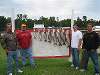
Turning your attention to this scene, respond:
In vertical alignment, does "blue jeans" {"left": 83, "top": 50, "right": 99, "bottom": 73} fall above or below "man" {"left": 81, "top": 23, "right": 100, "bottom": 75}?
below

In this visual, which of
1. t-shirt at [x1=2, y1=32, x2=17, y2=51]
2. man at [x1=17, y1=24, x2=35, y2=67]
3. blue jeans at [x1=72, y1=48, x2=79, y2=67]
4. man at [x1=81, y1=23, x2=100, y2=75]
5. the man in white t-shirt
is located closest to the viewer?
t-shirt at [x1=2, y1=32, x2=17, y2=51]

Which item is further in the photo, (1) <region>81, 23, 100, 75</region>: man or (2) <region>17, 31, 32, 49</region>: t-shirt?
(2) <region>17, 31, 32, 49</region>: t-shirt

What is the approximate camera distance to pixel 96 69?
15625mm

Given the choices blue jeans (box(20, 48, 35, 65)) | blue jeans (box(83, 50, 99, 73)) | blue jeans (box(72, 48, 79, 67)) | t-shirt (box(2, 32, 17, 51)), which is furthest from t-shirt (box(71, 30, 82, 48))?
t-shirt (box(2, 32, 17, 51))

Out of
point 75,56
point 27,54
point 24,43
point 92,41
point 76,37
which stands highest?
point 76,37

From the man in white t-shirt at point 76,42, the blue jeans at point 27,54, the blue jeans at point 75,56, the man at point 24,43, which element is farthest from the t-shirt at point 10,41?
the blue jeans at point 75,56

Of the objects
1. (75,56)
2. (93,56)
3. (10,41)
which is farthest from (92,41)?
(10,41)

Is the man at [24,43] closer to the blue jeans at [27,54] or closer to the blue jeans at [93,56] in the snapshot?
the blue jeans at [27,54]

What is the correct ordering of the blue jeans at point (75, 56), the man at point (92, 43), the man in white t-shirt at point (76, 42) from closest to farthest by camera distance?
the man at point (92, 43) → the man in white t-shirt at point (76, 42) → the blue jeans at point (75, 56)

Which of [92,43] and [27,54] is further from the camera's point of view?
[27,54]

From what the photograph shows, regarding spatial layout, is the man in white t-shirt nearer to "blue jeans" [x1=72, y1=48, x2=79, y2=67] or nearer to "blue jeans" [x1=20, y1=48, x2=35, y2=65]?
"blue jeans" [x1=72, y1=48, x2=79, y2=67]

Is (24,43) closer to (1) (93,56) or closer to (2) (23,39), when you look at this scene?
(2) (23,39)

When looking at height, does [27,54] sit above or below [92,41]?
below

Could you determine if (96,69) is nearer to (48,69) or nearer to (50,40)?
(48,69)
